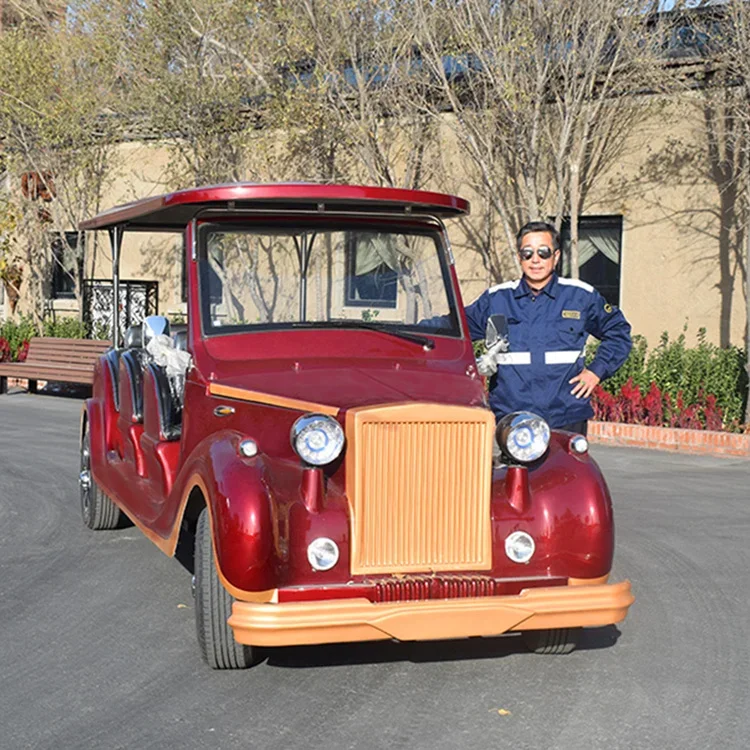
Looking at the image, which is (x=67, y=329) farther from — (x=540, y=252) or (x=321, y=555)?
(x=321, y=555)

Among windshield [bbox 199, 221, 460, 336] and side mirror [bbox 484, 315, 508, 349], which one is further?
windshield [bbox 199, 221, 460, 336]

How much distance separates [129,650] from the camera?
5.48 metres

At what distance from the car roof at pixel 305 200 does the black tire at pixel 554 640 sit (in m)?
2.21

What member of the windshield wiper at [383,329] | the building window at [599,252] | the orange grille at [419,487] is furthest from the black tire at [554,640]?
the building window at [599,252]

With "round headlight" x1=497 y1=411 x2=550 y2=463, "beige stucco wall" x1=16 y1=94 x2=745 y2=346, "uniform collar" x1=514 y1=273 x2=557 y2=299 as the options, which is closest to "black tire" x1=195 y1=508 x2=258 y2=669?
"round headlight" x1=497 y1=411 x2=550 y2=463

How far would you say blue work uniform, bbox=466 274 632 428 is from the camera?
6.18m

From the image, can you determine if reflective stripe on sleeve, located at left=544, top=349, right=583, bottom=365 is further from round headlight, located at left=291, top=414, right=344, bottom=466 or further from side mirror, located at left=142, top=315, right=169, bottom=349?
side mirror, located at left=142, top=315, right=169, bottom=349

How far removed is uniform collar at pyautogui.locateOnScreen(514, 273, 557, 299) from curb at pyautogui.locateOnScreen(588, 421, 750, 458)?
6.37 metres

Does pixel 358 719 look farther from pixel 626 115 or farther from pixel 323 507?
pixel 626 115

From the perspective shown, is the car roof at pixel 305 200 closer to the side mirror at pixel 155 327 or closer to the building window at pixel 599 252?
the side mirror at pixel 155 327

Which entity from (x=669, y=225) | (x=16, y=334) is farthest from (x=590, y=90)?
(x=16, y=334)

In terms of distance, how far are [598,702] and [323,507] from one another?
1.35 metres

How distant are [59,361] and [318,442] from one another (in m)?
14.2

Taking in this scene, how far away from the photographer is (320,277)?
20.6 feet
